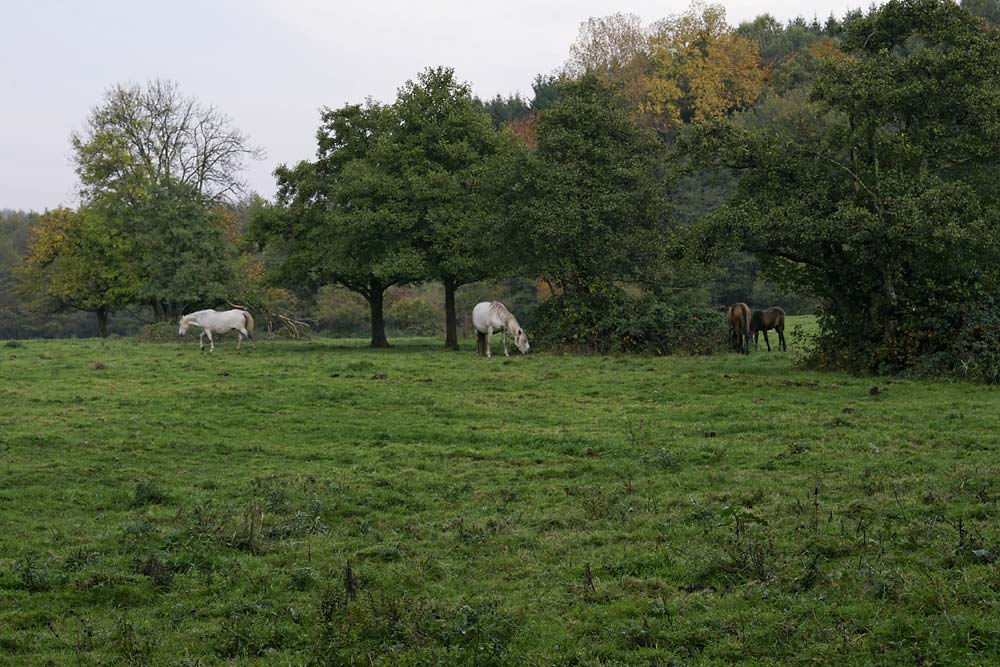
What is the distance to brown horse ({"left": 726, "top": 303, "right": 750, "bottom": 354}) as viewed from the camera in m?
26.1

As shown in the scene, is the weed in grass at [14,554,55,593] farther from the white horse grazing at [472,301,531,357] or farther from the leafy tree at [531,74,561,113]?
the leafy tree at [531,74,561,113]

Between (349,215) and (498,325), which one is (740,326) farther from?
(349,215)

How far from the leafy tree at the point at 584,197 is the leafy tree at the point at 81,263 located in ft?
83.5

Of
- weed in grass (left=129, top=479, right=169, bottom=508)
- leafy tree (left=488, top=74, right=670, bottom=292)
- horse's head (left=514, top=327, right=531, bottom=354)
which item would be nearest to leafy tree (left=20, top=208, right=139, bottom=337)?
leafy tree (left=488, top=74, right=670, bottom=292)

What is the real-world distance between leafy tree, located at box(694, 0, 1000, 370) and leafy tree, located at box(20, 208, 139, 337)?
115 ft

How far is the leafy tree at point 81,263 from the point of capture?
45188mm

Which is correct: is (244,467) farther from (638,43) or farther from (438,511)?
(638,43)

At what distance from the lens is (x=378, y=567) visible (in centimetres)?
743

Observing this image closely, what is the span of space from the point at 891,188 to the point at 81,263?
133 ft

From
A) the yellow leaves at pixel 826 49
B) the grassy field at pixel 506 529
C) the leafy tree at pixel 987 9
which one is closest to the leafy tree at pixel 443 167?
the grassy field at pixel 506 529

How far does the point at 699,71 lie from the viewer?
196 ft

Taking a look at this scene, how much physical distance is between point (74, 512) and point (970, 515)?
8.80 m

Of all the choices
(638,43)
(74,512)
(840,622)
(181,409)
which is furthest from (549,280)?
(638,43)

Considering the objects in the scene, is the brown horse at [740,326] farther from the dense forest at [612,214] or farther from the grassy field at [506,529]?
the grassy field at [506,529]
